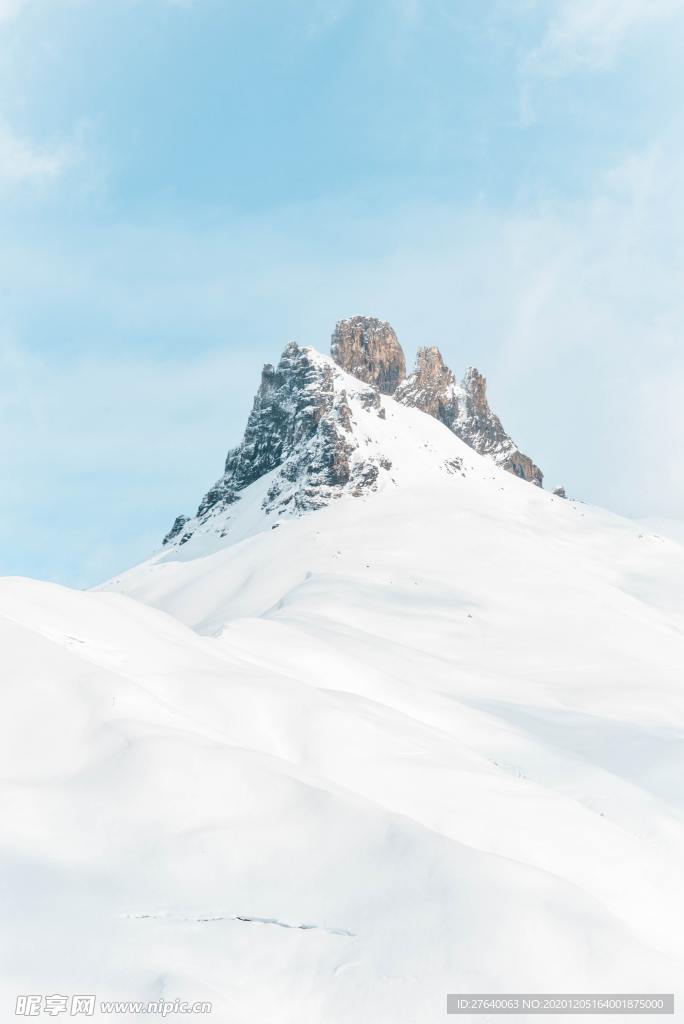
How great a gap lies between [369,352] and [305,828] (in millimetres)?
74535

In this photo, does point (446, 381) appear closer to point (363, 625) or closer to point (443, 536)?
point (443, 536)

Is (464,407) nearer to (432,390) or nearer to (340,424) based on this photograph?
(432,390)

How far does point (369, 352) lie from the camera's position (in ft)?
259

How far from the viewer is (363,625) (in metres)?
27.9

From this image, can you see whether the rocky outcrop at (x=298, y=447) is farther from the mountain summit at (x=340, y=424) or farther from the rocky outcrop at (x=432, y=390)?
the rocky outcrop at (x=432, y=390)

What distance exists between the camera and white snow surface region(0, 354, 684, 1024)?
524cm

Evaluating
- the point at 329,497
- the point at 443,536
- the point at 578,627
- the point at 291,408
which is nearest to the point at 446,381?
the point at 291,408

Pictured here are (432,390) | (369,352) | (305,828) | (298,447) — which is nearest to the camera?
(305,828)

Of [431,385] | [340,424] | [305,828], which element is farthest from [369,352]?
[305,828]

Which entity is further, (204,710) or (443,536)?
(443,536)

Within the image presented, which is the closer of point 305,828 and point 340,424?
point 305,828

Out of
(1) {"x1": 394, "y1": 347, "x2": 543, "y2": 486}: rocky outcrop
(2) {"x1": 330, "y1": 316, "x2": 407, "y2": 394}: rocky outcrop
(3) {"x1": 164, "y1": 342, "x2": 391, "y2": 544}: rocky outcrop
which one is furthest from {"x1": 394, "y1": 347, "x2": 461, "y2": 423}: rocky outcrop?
(3) {"x1": 164, "y1": 342, "x2": 391, "y2": 544}: rocky outcrop

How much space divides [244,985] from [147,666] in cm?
668

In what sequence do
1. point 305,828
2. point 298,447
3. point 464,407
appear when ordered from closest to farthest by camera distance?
point 305,828 < point 298,447 < point 464,407
